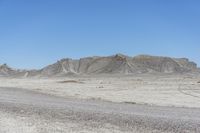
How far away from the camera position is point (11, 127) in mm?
15023

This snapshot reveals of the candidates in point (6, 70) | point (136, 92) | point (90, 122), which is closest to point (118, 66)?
point (6, 70)

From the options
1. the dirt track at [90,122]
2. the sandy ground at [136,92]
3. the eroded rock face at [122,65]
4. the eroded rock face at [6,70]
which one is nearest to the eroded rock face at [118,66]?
the eroded rock face at [122,65]

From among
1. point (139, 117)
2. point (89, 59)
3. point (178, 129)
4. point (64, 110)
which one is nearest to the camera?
point (178, 129)

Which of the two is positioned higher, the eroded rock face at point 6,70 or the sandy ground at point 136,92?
the eroded rock face at point 6,70

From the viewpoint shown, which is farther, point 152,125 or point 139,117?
point 139,117

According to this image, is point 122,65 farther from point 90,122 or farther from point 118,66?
point 90,122

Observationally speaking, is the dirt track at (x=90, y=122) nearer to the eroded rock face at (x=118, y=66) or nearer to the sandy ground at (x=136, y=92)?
the sandy ground at (x=136, y=92)

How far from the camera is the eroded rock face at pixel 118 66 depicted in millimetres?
144250

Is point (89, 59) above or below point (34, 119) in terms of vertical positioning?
above

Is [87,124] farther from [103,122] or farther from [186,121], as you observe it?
[186,121]

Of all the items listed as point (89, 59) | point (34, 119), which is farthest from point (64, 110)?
point (89, 59)

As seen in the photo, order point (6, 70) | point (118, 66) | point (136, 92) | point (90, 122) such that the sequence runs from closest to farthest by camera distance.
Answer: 1. point (90, 122)
2. point (136, 92)
3. point (118, 66)
4. point (6, 70)

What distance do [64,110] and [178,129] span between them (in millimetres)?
7222

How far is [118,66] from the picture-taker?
146 m
